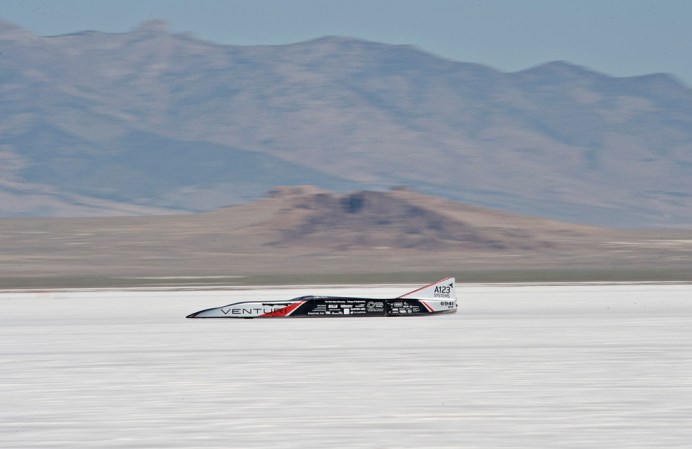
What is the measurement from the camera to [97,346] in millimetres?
25922

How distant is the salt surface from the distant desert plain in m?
61.2

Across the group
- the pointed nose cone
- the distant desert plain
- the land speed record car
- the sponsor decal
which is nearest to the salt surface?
the pointed nose cone

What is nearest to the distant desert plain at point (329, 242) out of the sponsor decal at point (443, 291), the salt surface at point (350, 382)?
the sponsor decal at point (443, 291)

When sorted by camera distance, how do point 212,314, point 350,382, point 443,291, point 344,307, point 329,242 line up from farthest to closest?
point 329,242 < point 443,291 < point 344,307 < point 212,314 < point 350,382

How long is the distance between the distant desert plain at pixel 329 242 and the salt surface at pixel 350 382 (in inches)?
2410

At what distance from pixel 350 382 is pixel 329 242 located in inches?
3998

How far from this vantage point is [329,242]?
12075cm

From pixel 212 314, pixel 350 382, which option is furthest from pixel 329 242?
pixel 350 382

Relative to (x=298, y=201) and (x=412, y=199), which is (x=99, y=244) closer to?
(x=298, y=201)

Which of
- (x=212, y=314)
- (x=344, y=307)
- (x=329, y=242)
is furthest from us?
(x=329, y=242)

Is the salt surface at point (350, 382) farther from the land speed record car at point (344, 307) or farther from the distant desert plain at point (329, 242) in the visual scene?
the distant desert plain at point (329, 242)

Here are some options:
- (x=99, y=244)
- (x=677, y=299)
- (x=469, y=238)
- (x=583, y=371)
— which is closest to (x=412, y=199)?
(x=469, y=238)

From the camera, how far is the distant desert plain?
102688mm

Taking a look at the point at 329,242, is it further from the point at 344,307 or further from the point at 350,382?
the point at 350,382
